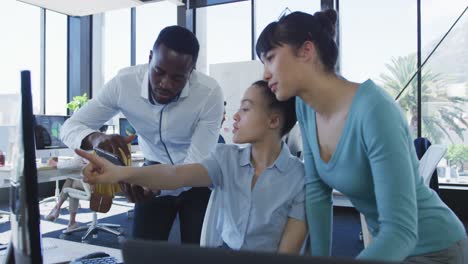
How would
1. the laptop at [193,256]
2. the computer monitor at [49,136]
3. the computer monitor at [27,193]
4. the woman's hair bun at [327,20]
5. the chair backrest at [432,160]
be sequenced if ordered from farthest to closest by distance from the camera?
the computer monitor at [49,136] < the chair backrest at [432,160] < the woman's hair bun at [327,20] < the computer monitor at [27,193] < the laptop at [193,256]

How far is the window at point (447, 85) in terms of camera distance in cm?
517

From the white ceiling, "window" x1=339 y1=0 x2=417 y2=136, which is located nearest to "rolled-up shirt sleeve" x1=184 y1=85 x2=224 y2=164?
"window" x1=339 y1=0 x2=417 y2=136

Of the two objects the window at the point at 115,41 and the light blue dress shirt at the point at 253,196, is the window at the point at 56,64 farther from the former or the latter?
the light blue dress shirt at the point at 253,196

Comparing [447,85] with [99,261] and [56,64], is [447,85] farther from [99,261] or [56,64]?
[56,64]

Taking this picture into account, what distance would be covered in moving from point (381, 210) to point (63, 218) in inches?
193

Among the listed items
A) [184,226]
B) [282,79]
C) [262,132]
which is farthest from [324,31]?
[184,226]

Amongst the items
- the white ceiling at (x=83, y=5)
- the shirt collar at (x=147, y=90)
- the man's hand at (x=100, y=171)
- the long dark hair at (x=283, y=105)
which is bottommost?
the man's hand at (x=100, y=171)

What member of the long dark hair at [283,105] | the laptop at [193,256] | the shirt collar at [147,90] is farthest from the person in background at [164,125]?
the laptop at [193,256]

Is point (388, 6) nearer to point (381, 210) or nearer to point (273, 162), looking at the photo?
point (273, 162)

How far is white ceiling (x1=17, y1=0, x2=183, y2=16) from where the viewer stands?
19.9 ft

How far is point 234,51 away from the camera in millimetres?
6492

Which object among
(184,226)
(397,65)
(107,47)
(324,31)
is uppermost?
(107,47)

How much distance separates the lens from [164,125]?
1734mm

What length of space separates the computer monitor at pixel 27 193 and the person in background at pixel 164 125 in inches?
35.9
